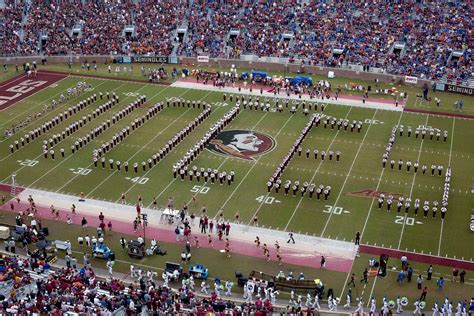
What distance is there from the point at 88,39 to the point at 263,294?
4315 centimetres

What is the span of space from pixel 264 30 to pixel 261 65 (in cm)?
562

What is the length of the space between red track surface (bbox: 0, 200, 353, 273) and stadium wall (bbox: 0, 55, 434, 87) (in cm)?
2826

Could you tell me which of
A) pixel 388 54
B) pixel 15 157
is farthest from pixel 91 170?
pixel 388 54

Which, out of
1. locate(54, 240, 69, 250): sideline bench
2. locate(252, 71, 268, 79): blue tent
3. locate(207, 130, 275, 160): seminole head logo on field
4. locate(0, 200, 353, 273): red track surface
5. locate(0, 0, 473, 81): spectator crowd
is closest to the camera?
locate(0, 200, 353, 273): red track surface

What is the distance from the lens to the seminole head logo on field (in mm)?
43062

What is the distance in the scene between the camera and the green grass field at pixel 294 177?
34.1m

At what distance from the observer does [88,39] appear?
66125 mm

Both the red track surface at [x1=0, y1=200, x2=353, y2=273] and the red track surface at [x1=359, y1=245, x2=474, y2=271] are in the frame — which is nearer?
the red track surface at [x1=359, y1=245, x2=474, y2=271]

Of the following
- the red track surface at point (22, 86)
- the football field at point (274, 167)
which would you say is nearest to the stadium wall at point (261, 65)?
the red track surface at point (22, 86)

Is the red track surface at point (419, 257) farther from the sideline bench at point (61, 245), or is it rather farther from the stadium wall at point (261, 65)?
the stadium wall at point (261, 65)

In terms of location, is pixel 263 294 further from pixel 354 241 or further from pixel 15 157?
pixel 15 157

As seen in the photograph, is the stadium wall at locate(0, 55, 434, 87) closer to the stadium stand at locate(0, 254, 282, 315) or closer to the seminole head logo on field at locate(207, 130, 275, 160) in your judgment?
the seminole head logo on field at locate(207, 130, 275, 160)

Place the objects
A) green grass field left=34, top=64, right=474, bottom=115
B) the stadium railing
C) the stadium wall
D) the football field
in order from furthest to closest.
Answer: the stadium wall < the stadium railing < green grass field left=34, top=64, right=474, bottom=115 < the football field

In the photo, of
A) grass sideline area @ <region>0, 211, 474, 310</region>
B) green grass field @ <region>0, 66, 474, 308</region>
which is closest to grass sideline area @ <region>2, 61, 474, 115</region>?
green grass field @ <region>0, 66, 474, 308</region>
